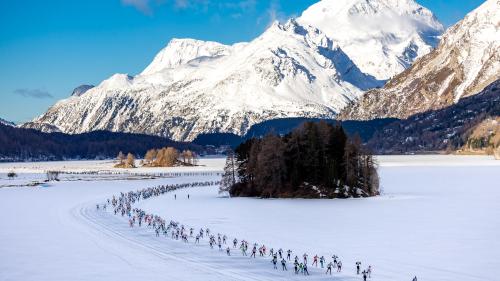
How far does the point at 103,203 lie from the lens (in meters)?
126

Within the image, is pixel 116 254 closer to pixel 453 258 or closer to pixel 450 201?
pixel 453 258

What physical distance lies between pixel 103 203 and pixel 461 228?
2940 inches

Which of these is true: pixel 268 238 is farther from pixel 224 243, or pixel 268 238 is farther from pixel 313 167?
pixel 313 167

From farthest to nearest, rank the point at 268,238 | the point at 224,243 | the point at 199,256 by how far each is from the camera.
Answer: the point at 268,238 < the point at 224,243 < the point at 199,256

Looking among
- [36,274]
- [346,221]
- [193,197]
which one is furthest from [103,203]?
[36,274]

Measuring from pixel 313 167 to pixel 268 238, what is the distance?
6756cm

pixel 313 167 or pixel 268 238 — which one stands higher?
pixel 313 167

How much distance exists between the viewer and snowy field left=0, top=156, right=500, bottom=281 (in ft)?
180

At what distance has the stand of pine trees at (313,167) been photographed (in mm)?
135250

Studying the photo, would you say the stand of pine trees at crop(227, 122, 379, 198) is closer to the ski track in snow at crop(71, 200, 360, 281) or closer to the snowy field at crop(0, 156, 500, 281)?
the snowy field at crop(0, 156, 500, 281)

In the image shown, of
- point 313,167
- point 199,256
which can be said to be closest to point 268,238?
point 199,256

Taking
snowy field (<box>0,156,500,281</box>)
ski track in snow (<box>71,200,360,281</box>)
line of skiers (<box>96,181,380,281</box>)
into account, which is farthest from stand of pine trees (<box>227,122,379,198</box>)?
ski track in snow (<box>71,200,360,281</box>)

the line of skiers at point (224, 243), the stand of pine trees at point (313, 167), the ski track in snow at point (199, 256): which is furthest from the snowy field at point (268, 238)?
the stand of pine trees at point (313, 167)

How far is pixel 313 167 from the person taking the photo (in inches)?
5443
